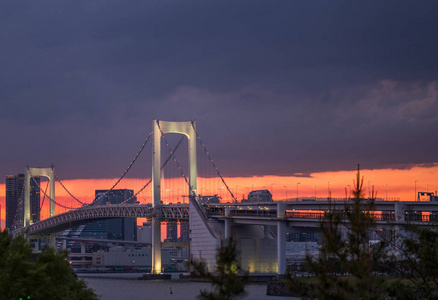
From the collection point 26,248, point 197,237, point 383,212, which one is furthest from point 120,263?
point 26,248

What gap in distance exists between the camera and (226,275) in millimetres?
20031

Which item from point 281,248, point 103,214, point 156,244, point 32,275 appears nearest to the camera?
point 32,275

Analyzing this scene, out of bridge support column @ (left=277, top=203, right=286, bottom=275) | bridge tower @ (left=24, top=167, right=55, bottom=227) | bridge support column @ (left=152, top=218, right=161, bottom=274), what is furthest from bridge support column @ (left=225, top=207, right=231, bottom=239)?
bridge tower @ (left=24, top=167, right=55, bottom=227)

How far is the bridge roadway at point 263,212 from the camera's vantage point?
184 ft

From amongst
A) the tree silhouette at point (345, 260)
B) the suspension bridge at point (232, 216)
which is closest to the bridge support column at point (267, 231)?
the suspension bridge at point (232, 216)

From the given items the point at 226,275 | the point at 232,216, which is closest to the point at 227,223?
the point at 232,216

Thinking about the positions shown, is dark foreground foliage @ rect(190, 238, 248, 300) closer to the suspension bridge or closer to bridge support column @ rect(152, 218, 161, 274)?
the suspension bridge

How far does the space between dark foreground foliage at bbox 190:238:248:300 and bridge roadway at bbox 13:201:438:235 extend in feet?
73.1

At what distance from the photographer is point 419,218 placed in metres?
55.4

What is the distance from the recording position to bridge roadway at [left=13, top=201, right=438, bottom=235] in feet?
184

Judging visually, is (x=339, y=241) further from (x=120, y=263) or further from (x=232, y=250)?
(x=120, y=263)

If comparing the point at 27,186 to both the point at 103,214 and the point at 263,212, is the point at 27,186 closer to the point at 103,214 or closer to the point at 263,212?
the point at 103,214

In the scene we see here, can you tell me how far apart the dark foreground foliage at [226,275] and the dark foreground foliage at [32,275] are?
7849 millimetres

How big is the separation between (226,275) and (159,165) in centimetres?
6275
